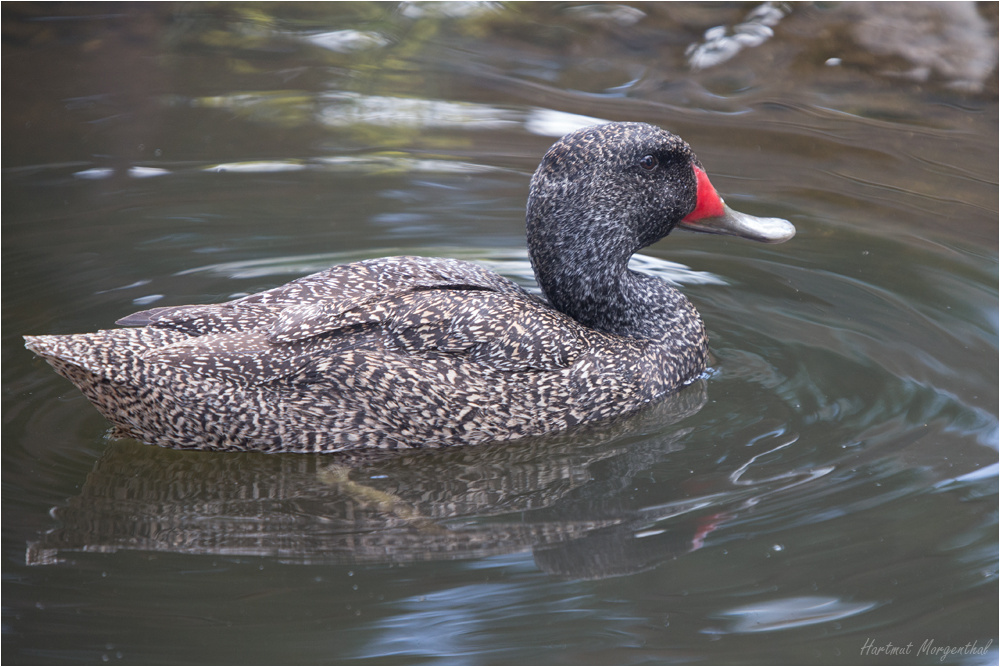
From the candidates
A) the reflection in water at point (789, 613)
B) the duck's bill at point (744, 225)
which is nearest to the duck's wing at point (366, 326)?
the duck's bill at point (744, 225)

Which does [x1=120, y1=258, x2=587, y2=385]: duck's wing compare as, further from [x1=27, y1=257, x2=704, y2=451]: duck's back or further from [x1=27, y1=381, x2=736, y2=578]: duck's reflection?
[x1=27, y1=381, x2=736, y2=578]: duck's reflection

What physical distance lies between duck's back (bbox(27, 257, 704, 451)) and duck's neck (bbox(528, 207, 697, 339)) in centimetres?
29

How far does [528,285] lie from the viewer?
6.72 m

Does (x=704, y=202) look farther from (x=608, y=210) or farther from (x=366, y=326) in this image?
(x=366, y=326)

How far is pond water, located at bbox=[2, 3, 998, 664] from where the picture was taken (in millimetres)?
4035

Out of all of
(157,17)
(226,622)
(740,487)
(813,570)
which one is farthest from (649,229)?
(157,17)

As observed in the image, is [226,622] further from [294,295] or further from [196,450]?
[294,295]

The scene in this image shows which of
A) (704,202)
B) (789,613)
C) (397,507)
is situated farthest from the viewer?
(704,202)

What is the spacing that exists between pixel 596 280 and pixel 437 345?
960mm

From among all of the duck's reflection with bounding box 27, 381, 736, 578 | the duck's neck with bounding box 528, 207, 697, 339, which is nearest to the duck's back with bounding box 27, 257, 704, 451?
the duck's reflection with bounding box 27, 381, 736, 578

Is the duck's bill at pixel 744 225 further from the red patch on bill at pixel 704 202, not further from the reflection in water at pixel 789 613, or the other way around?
the reflection in water at pixel 789 613

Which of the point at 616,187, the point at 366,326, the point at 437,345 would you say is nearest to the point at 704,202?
the point at 616,187

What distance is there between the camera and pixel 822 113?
9.11m

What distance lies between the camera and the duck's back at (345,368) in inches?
187
